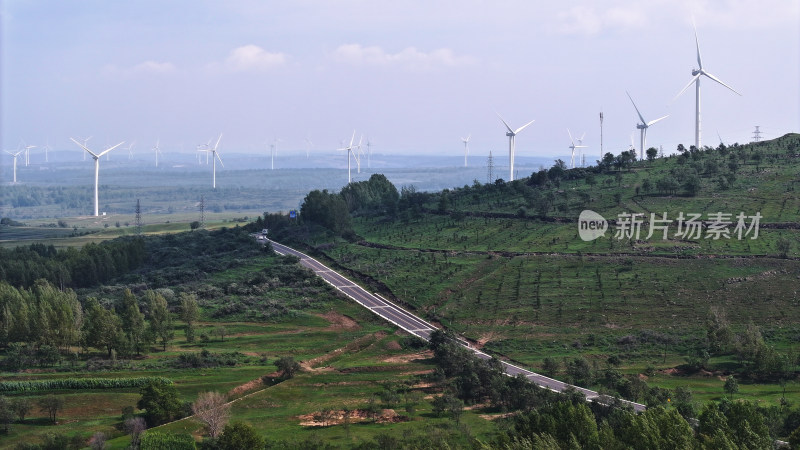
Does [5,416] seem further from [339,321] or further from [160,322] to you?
[339,321]

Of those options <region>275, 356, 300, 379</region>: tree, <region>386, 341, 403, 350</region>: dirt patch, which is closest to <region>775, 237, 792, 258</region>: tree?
<region>386, 341, 403, 350</region>: dirt patch

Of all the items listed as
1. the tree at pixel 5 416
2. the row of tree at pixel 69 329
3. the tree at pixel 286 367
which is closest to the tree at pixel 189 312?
the row of tree at pixel 69 329

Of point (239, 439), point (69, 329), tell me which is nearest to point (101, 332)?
point (69, 329)

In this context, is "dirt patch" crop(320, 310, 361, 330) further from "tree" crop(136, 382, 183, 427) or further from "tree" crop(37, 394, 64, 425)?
"tree" crop(37, 394, 64, 425)

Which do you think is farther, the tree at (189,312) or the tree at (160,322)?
the tree at (189,312)

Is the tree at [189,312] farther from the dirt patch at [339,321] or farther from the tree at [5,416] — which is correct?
the tree at [5,416]

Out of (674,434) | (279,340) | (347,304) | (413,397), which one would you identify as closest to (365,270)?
(347,304)
